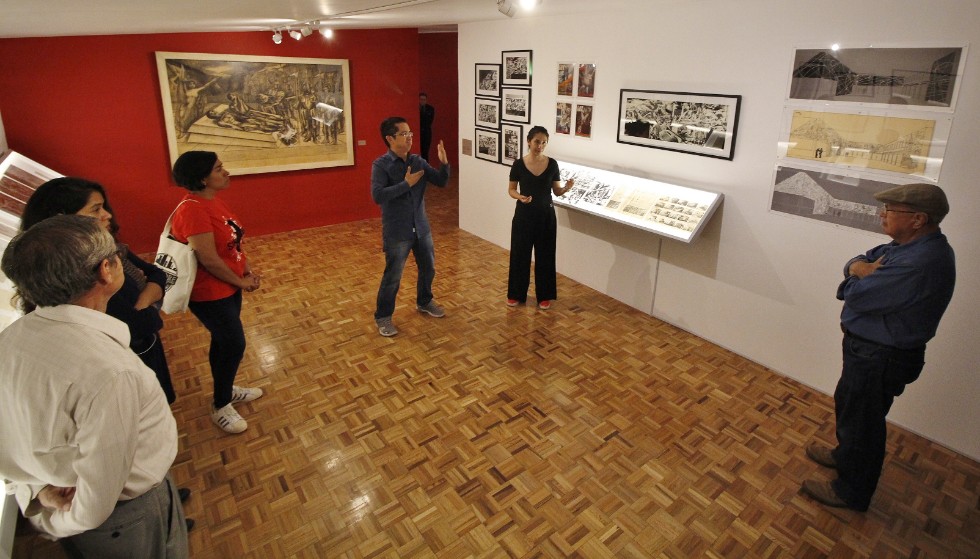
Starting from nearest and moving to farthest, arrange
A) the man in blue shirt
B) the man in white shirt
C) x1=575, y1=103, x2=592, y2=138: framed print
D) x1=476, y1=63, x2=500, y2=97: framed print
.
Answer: the man in white shirt, the man in blue shirt, x1=575, y1=103, x2=592, y2=138: framed print, x1=476, y1=63, x2=500, y2=97: framed print

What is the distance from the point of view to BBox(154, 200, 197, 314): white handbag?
2.80 meters

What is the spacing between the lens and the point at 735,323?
446cm

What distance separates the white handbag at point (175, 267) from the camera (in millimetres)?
2801

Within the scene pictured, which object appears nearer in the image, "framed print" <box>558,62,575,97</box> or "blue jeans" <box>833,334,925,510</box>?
"blue jeans" <box>833,334,925,510</box>

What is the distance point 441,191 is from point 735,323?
693cm

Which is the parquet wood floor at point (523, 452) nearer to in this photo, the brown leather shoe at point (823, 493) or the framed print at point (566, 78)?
the brown leather shoe at point (823, 493)

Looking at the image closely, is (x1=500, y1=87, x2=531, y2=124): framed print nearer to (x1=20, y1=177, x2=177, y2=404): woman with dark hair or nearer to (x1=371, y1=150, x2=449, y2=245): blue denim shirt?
(x1=371, y1=150, x2=449, y2=245): blue denim shirt

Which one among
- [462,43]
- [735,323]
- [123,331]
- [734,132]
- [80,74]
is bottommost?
[735,323]

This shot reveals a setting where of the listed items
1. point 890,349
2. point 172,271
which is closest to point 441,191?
point 172,271

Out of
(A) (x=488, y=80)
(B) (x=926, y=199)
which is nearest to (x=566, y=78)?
(A) (x=488, y=80)

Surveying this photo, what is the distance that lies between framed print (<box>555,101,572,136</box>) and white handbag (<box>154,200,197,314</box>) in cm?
392

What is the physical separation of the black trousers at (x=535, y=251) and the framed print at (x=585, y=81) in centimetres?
125

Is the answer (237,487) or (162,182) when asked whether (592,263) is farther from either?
(162,182)

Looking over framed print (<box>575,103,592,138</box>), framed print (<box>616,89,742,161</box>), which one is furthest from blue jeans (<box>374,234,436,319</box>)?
framed print (<box>616,89,742,161</box>)
